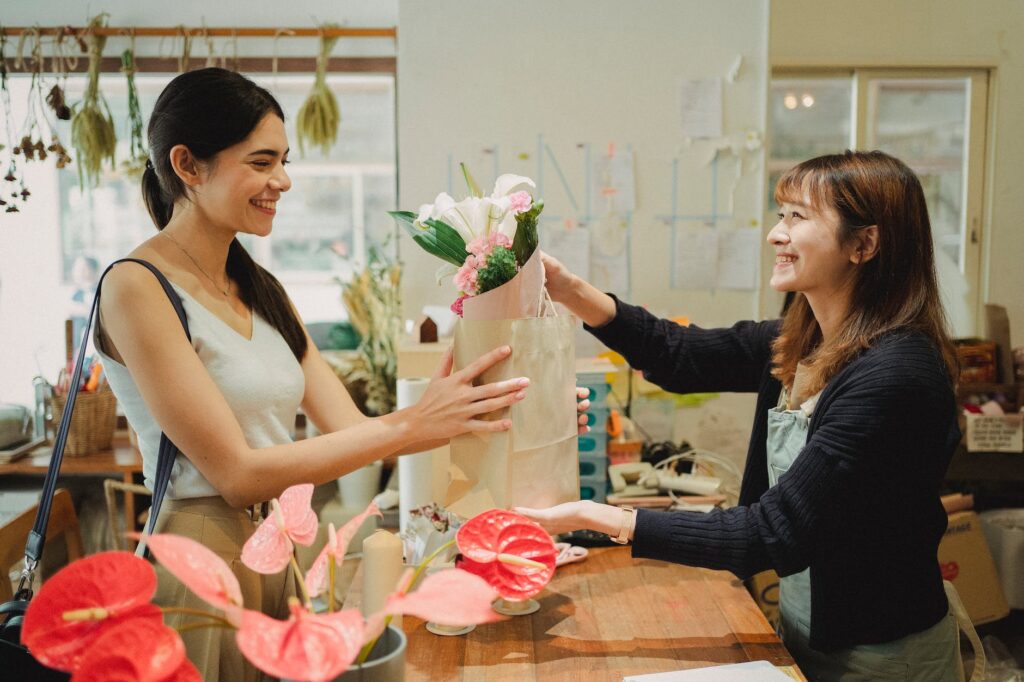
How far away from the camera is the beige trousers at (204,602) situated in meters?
1.21

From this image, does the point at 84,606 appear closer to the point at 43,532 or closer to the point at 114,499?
the point at 43,532

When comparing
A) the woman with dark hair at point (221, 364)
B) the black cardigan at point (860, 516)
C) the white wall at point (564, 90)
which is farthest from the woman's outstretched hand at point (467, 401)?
the white wall at point (564, 90)

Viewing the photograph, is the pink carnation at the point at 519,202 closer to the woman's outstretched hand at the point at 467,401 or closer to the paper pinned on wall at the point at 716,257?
the woman's outstretched hand at the point at 467,401

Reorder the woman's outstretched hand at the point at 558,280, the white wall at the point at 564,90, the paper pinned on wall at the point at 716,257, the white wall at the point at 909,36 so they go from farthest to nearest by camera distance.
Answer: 1. the white wall at the point at 909,36
2. the paper pinned on wall at the point at 716,257
3. the white wall at the point at 564,90
4. the woman's outstretched hand at the point at 558,280

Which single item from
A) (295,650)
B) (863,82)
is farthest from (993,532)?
(295,650)

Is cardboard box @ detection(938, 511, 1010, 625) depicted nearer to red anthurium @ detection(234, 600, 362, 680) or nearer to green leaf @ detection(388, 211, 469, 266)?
green leaf @ detection(388, 211, 469, 266)

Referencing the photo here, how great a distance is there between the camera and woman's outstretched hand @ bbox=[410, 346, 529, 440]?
1312mm

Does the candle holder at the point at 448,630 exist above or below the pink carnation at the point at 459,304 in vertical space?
below

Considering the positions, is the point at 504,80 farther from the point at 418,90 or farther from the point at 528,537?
the point at 528,537

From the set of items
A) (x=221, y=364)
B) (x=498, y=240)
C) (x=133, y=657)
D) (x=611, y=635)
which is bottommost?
(x=611, y=635)

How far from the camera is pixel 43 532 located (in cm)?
117

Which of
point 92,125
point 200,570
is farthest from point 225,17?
point 200,570

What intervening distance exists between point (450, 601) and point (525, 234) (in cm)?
79

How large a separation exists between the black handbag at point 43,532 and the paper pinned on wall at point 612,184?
196cm
